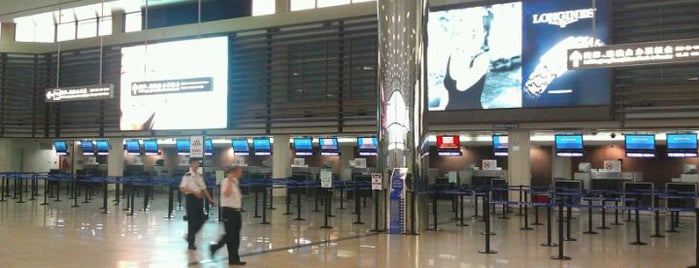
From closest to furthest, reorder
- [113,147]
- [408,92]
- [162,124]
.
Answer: [408,92] < [162,124] < [113,147]

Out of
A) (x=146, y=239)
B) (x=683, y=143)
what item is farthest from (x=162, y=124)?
(x=683, y=143)

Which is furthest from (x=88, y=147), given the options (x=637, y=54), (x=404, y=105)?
(x=637, y=54)

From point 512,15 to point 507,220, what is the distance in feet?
17.5

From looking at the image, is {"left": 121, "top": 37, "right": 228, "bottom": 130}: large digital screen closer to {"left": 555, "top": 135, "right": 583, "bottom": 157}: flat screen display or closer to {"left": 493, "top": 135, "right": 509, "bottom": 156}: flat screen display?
{"left": 493, "top": 135, "right": 509, "bottom": 156}: flat screen display

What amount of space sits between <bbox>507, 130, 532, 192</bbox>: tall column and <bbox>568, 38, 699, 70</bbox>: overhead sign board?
5984 millimetres

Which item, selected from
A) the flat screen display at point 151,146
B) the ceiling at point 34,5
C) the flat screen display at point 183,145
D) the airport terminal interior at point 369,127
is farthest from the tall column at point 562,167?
the ceiling at point 34,5

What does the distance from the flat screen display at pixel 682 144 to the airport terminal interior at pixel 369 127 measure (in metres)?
0.06

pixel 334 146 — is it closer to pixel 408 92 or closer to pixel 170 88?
pixel 170 88

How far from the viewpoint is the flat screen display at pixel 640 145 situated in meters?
16.9

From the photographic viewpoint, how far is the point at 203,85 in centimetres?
1530

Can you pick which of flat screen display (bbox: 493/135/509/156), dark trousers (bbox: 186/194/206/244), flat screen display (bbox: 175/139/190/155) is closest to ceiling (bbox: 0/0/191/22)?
flat screen display (bbox: 175/139/190/155)

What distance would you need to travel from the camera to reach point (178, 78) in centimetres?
2070

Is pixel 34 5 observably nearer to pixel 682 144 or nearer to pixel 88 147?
pixel 88 147

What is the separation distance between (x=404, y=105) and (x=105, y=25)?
19076 millimetres
